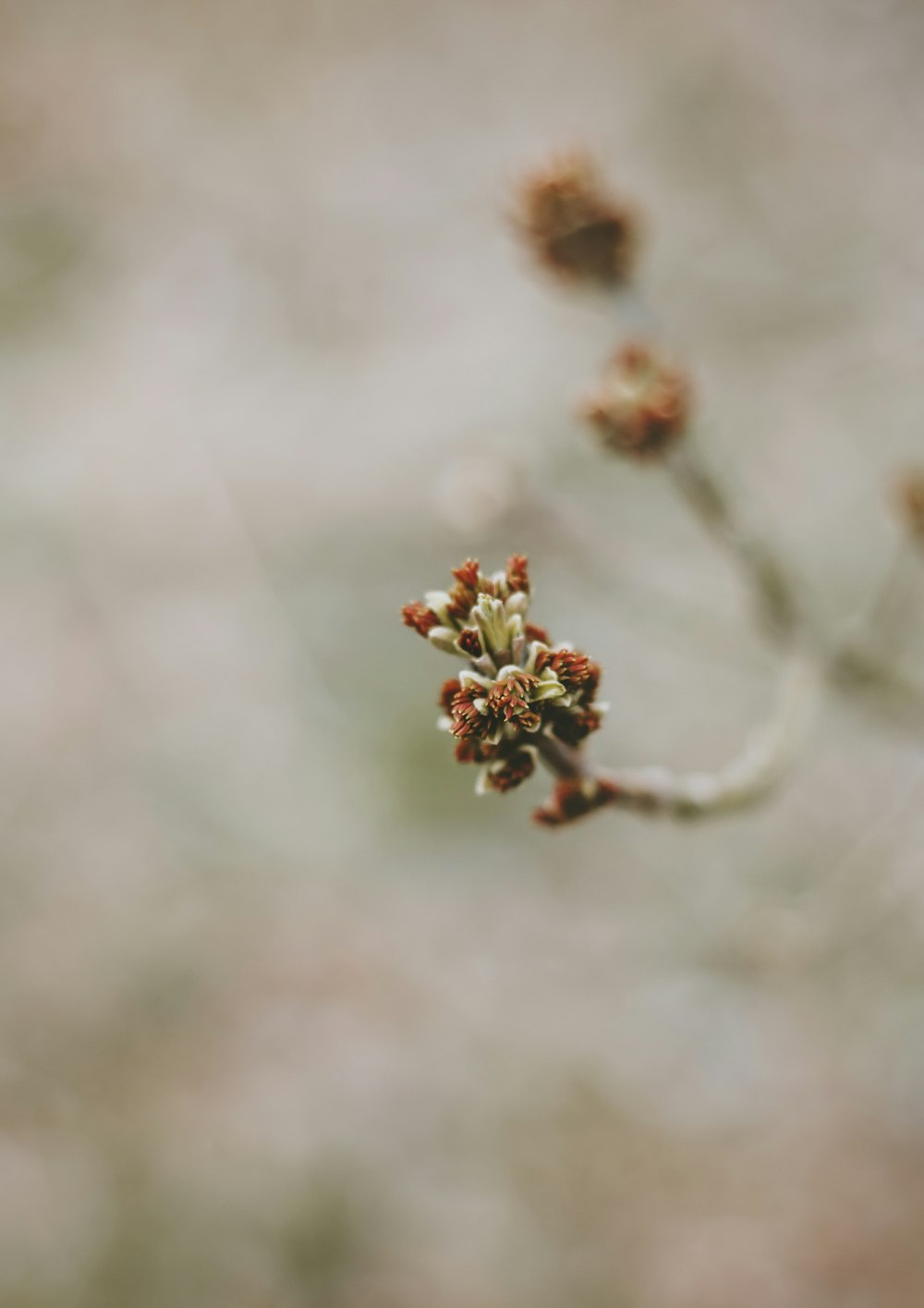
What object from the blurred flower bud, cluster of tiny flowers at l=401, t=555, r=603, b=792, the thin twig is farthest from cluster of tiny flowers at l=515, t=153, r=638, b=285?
cluster of tiny flowers at l=401, t=555, r=603, b=792

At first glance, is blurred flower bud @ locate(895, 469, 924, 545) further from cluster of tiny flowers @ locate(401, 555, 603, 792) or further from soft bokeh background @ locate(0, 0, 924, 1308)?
cluster of tiny flowers @ locate(401, 555, 603, 792)

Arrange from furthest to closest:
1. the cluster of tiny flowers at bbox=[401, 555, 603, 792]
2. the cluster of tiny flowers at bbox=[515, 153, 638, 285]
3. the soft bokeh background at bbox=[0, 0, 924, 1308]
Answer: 1. the soft bokeh background at bbox=[0, 0, 924, 1308]
2. the cluster of tiny flowers at bbox=[515, 153, 638, 285]
3. the cluster of tiny flowers at bbox=[401, 555, 603, 792]

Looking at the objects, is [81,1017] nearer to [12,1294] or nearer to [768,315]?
[12,1294]

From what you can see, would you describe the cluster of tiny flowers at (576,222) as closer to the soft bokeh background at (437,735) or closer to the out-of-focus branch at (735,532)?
the soft bokeh background at (437,735)

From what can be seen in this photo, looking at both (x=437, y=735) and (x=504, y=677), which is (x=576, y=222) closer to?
(x=504, y=677)

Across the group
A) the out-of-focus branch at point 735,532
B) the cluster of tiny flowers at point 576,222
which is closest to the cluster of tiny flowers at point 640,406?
the out-of-focus branch at point 735,532
